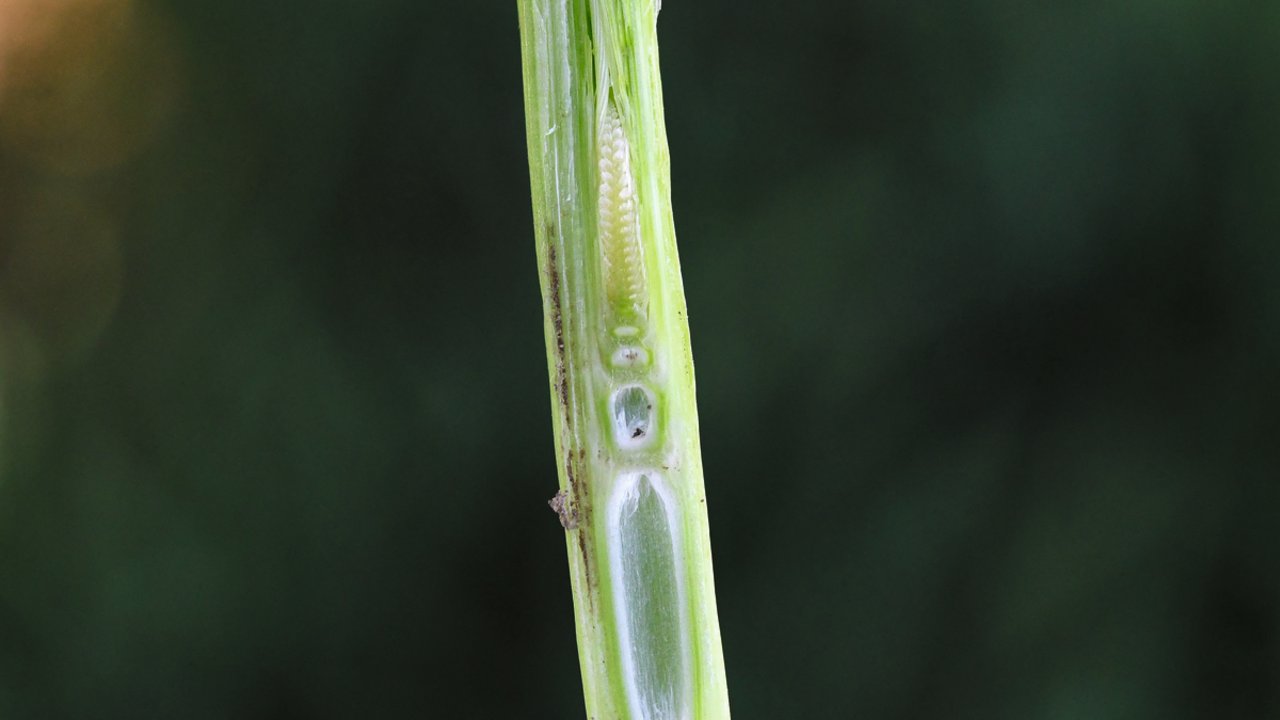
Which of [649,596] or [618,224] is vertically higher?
[618,224]

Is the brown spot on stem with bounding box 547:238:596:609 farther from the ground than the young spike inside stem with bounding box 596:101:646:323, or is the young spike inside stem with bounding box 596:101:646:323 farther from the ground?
the young spike inside stem with bounding box 596:101:646:323

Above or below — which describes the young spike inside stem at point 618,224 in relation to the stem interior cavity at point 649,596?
above

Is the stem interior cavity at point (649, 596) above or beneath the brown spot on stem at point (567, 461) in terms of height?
beneath

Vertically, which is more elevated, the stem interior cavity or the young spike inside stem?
the young spike inside stem

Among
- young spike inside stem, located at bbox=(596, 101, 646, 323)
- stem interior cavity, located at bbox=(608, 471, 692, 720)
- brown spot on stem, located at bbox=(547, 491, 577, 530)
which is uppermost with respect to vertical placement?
young spike inside stem, located at bbox=(596, 101, 646, 323)

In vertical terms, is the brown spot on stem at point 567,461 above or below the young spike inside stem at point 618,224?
below

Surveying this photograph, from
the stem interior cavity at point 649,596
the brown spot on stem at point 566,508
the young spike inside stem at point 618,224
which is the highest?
the young spike inside stem at point 618,224
